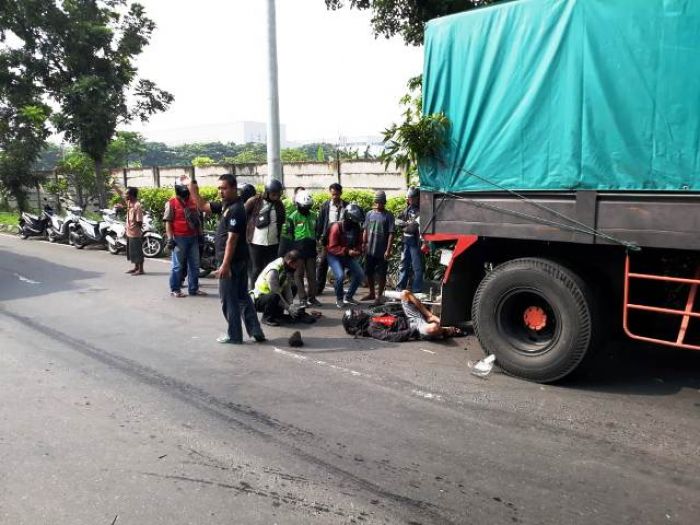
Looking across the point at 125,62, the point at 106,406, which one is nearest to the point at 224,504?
the point at 106,406

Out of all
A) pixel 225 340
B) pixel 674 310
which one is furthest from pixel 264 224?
pixel 674 310

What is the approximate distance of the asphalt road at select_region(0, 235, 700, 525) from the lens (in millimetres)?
3082

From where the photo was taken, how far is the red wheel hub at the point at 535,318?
5.12 m

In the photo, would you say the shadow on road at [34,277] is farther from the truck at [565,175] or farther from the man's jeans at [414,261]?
the truck at [565,175]

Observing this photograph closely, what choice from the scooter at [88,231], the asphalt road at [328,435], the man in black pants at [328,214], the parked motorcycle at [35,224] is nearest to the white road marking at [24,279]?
the scooter at [88,231]

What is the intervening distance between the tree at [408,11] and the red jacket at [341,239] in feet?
11.1

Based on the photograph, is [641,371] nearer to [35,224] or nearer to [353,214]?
[353,214]

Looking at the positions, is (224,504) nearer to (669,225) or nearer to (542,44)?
(669,225)

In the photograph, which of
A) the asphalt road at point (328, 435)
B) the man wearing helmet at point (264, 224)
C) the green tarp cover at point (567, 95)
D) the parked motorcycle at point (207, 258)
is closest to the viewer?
the asphalt road at point (328, 435)

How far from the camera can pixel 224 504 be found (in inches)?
121

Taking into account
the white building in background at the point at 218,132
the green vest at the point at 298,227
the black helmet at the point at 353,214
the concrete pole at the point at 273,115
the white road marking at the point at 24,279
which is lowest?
the white road marking at the point at 24,279

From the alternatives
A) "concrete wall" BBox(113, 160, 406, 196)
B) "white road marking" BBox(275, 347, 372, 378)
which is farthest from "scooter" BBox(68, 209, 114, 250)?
"white road marking" BBox(275, 347, 372, 378)

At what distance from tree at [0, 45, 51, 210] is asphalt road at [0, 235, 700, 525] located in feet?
42.7

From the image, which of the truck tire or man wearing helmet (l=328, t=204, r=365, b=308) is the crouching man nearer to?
man wearing helmet (l=328, t=204, r=365, b=308)
